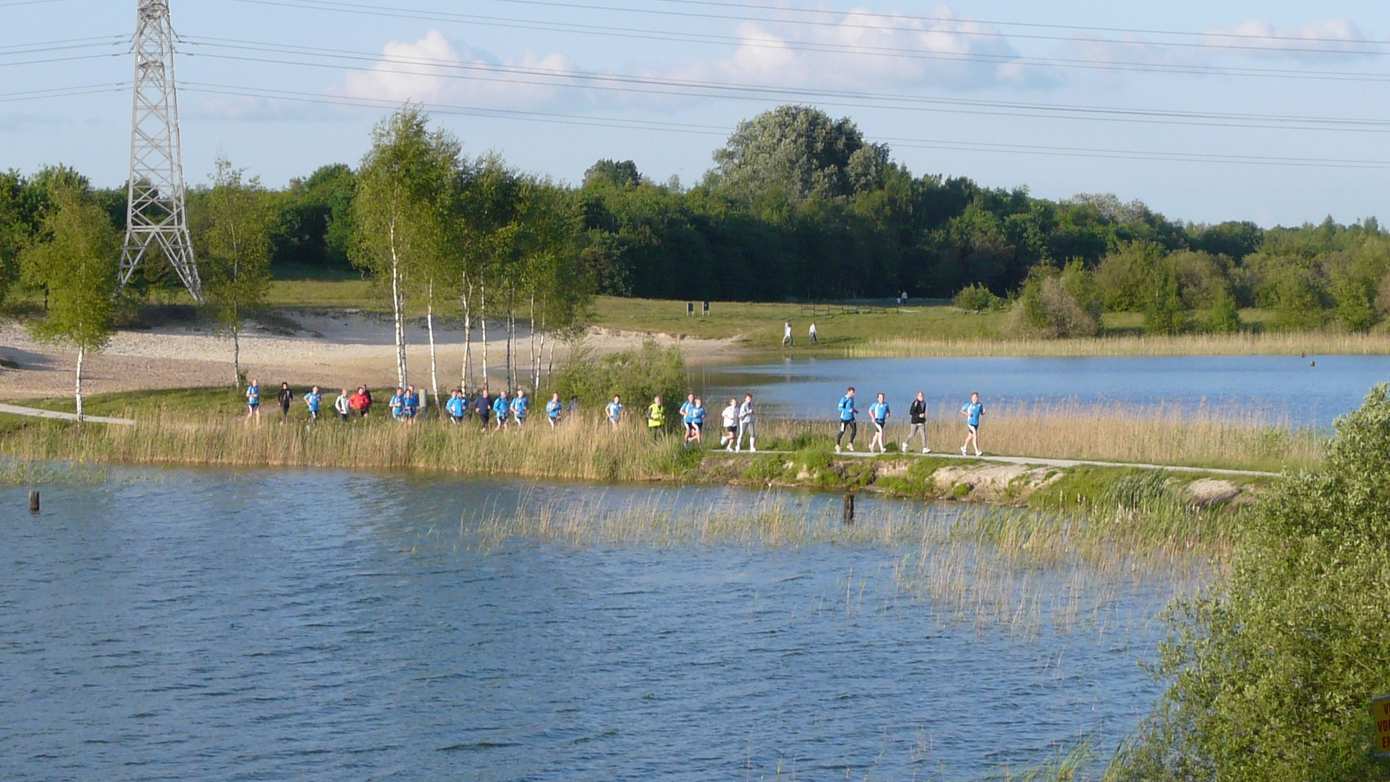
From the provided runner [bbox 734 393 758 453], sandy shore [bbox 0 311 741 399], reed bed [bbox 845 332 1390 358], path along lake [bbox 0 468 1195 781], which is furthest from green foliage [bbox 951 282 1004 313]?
path along lake [bbox 0 468 1195 781]

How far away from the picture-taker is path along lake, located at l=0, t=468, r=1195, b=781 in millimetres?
17359

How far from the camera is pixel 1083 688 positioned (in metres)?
19.1

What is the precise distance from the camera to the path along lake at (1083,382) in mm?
48000

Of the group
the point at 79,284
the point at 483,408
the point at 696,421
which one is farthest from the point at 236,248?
the point at 696,421

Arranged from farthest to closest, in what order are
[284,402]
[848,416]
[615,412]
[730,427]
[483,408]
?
1. [284,402]
2. [483,408]
3. [615,412]
4. [730,427]
5. [848,416]

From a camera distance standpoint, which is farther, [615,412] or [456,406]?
[456,406]

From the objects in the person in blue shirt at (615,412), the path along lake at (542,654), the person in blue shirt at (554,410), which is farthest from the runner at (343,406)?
the path along lake at (542,654)

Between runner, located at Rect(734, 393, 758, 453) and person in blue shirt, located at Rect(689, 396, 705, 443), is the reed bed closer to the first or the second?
runner, located at Rect(734, 393, 758, 453)

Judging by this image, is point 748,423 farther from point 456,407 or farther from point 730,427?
point 456,407

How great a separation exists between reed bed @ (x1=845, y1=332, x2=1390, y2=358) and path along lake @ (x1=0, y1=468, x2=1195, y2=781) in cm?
4986

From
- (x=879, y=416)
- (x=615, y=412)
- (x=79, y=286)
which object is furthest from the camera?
(x=79, y=286)

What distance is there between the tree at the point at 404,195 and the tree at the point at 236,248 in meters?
6.11

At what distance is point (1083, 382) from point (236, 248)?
31.3m

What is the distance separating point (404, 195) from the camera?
4444 cm
